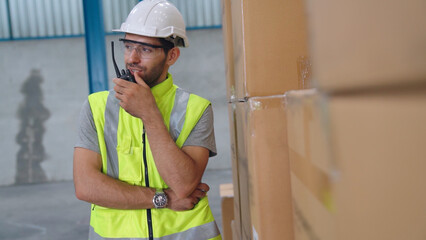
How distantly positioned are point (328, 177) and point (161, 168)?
3.84 ft

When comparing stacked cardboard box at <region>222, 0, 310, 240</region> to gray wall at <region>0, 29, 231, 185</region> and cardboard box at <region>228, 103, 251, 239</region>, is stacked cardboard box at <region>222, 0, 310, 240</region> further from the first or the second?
gray wall at <region>0, 29, 231, 185</region>

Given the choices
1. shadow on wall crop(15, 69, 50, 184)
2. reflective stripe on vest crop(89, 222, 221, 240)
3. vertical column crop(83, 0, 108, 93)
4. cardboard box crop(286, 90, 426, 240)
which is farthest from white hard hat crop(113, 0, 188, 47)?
shadow on wall crop(15, 69, 50, 184)

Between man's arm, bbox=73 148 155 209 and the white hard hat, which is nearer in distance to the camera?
→ man's arm, bbox=73 148 155 209

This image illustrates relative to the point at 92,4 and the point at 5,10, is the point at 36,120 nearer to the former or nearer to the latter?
the point at 5,10

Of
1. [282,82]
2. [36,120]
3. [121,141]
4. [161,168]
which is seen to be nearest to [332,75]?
[282,82]

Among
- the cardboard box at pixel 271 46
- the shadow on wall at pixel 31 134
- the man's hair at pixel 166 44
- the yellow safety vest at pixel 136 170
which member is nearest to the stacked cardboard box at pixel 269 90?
the cardboard box at pixel 271 46

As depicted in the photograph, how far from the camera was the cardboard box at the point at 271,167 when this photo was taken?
844mm

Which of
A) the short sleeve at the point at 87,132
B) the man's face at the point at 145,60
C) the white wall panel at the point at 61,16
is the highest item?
the white wall panel at the point at 61,16

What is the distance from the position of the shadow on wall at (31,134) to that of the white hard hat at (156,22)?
23.4ft

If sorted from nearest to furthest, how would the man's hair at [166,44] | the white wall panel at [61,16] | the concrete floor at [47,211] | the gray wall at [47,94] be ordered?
the man's hair at [166,44], the concrete floor at [47,211], the white wall panel at [61,16], the gray wall at [47,94]

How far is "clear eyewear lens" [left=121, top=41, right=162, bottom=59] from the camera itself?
168 centimetres

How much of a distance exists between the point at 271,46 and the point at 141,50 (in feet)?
2.87

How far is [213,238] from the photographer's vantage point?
162 cm

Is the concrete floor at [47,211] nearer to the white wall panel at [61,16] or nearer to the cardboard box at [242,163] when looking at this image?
the white wall panel at [61,16]
